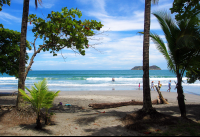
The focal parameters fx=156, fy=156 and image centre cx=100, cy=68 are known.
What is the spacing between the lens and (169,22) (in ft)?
21.0

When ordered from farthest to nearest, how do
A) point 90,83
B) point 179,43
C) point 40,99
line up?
1. point 90,83
2. point 179,43
3. point 40,99

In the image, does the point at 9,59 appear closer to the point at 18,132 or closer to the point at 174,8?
the point at 18,132

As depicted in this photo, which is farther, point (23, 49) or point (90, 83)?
point (90, 83)

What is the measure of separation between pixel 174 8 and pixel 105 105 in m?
6.04

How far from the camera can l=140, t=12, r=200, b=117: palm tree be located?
591 centimetres

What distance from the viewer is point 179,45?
6055 mm

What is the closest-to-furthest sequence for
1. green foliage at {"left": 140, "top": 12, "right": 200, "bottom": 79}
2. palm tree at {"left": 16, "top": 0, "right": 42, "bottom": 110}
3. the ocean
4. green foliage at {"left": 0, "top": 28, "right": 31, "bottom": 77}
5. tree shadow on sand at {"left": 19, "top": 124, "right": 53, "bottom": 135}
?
tree shadow on sand at {"left": 19, "top": 124, "right": 53, "bottom": 135}
green foliage at {"left": 140, "top": 12, "right": 200, "bottom": 79}
palm tree at {"left": 16, "top": 0, "right": 42, "bottom": 110}
green foliage at {"left": 0, "top": 28, "right": 31, "bottom": 77}
the ocean

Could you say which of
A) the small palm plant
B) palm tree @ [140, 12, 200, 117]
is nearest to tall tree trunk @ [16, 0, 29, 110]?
the small palm plant

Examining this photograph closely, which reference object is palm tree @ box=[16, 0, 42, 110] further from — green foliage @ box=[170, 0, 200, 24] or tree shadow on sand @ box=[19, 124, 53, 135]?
green foliage @ box=[170, 0, 200, 24]

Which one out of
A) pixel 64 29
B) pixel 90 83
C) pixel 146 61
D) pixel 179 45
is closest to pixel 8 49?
pixel 64 29

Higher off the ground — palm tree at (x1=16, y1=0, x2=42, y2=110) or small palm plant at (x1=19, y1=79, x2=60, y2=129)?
palm tree at (x1=16, y1=0, x2=42, y2=110)

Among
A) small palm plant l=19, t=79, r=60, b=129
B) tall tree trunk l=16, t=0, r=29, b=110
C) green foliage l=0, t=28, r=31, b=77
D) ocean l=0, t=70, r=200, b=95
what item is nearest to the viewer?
small palm plant l=19, t=79, r=60, b=129

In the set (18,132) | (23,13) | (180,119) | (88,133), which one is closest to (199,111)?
(180,119)

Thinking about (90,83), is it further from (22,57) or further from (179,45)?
(179,45)
